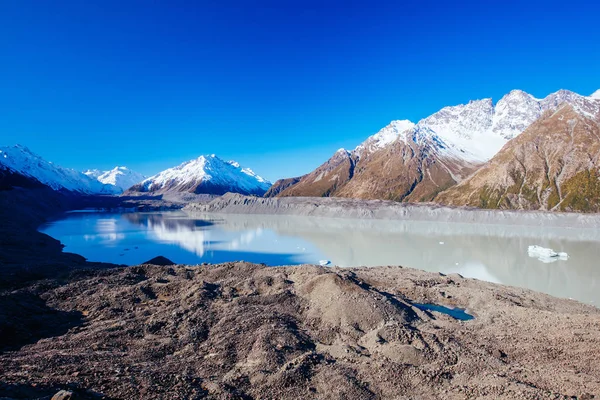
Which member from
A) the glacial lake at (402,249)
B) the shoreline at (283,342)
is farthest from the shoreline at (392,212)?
the shoreline at (283,342)

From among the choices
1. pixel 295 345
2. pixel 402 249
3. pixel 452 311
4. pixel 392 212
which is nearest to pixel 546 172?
pixel 392 212

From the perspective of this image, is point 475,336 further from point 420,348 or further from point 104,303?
point 104,303

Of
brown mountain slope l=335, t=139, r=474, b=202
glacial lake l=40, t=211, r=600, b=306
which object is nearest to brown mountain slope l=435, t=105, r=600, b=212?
brown mountain slope l=335, t=139, r=474, b=202

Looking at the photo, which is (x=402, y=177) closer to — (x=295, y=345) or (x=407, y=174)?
(x=407, y=174)

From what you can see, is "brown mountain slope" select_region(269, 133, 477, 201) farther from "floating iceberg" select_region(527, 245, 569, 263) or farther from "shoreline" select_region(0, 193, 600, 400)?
"shoreline" select_region(0, 193, 600, 400)

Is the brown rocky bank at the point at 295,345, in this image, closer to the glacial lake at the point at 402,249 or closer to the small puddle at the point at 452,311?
the small puddle at the point at 452,311

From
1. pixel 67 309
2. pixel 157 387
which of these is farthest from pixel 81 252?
pixel 157 387
